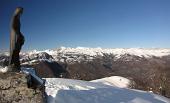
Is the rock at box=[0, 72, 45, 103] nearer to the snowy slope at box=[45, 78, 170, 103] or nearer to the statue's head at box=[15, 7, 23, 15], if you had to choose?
the snowy slope at box=[45, 78, 170, 103]

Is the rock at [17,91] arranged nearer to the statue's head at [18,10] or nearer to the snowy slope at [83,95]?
the snowy slope at [83,95]

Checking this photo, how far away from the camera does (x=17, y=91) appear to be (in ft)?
40.6

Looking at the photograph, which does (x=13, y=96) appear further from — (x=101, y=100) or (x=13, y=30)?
(x=101, y=100)

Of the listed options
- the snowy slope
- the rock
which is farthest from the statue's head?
the snowy slope

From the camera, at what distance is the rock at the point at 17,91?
40.2 ft

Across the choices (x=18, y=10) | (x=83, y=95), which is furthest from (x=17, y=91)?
(x=83, y=95)

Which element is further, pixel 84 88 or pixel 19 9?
pixel 84 88

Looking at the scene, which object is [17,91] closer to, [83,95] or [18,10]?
[18,10]

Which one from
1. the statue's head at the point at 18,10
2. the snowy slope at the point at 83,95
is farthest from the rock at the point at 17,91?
the statue's head at the point at 18,10

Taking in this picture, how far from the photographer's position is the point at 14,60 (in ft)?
43.0

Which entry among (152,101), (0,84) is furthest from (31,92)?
(152,101)

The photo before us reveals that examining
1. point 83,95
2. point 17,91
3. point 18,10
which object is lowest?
point 83,95

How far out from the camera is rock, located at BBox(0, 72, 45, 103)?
40.2 ft

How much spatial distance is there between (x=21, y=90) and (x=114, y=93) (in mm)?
8760
